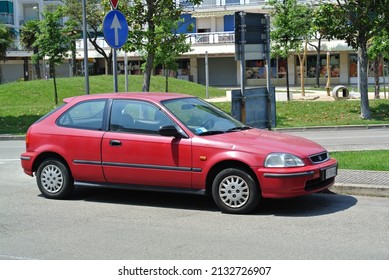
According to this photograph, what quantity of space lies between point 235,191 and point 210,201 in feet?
3.91

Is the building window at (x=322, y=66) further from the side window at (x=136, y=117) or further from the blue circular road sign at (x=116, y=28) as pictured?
the side window at (x=136, y=117)

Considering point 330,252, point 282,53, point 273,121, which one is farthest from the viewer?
point 282,53

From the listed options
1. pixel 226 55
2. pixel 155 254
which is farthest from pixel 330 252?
pixel 226 55

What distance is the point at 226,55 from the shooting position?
198 ft

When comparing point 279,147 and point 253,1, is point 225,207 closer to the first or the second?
point 279,147

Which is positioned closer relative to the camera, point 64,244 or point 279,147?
point 64,244

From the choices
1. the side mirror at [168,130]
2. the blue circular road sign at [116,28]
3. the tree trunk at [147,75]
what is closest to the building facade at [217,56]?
the tree trunk at [147,75]

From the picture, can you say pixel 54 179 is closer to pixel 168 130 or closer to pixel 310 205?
pixel 168 130

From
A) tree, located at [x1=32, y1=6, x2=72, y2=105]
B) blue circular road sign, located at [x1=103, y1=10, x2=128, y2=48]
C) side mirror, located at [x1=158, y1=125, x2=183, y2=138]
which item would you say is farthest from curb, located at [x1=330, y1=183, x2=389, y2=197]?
tree, located at [x1=32, y1=6, x2=72, y2=105]

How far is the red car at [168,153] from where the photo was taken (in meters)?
8.46

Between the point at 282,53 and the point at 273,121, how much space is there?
22.2m

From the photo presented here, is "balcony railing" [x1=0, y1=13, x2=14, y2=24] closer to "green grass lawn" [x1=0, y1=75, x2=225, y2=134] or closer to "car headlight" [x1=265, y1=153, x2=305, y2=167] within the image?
"green grass lawn" [x1=0, y1=75, x2=225, y2=134]

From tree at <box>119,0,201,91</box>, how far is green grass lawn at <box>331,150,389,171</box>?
10.8m

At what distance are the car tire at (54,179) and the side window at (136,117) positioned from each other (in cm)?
109
